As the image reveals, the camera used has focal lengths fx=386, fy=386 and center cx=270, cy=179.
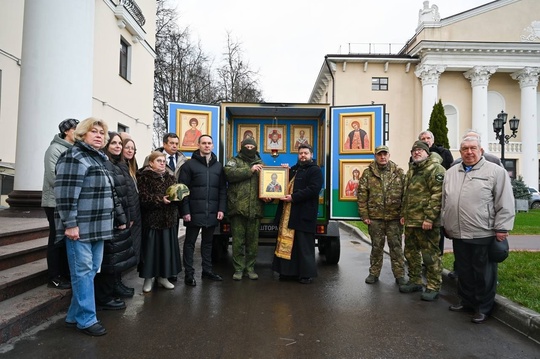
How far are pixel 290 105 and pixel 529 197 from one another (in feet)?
75.5

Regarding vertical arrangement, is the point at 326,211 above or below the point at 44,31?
below

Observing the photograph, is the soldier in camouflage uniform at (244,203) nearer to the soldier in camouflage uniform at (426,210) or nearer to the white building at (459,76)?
the soldier in camouflage uniform at (426,210)

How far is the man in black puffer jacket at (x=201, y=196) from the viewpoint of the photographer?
5.66 m

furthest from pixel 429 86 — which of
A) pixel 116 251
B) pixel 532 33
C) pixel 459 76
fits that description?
pixel 116 251

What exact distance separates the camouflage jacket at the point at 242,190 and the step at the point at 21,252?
8.78 ft

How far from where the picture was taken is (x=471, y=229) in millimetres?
4312

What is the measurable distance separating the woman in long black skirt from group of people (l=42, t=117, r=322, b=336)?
0.01 meters

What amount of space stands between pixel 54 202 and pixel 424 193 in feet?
15.0

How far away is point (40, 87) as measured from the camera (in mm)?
7027

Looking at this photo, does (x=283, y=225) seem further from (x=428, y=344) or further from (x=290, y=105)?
(x=428, y=344)

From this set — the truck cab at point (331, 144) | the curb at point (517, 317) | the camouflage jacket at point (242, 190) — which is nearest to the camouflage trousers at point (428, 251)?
the curb at point (517, 317)

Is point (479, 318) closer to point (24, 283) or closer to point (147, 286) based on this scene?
point (147, 286)

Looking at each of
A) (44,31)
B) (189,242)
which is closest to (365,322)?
(189,242)

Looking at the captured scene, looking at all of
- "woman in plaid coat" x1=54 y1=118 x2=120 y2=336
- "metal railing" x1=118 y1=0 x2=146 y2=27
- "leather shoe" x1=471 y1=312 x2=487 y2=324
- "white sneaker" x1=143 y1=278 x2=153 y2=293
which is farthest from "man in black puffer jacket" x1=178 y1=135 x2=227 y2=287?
"metal railing" x1=118 y1=0 x2=146 y2=27
